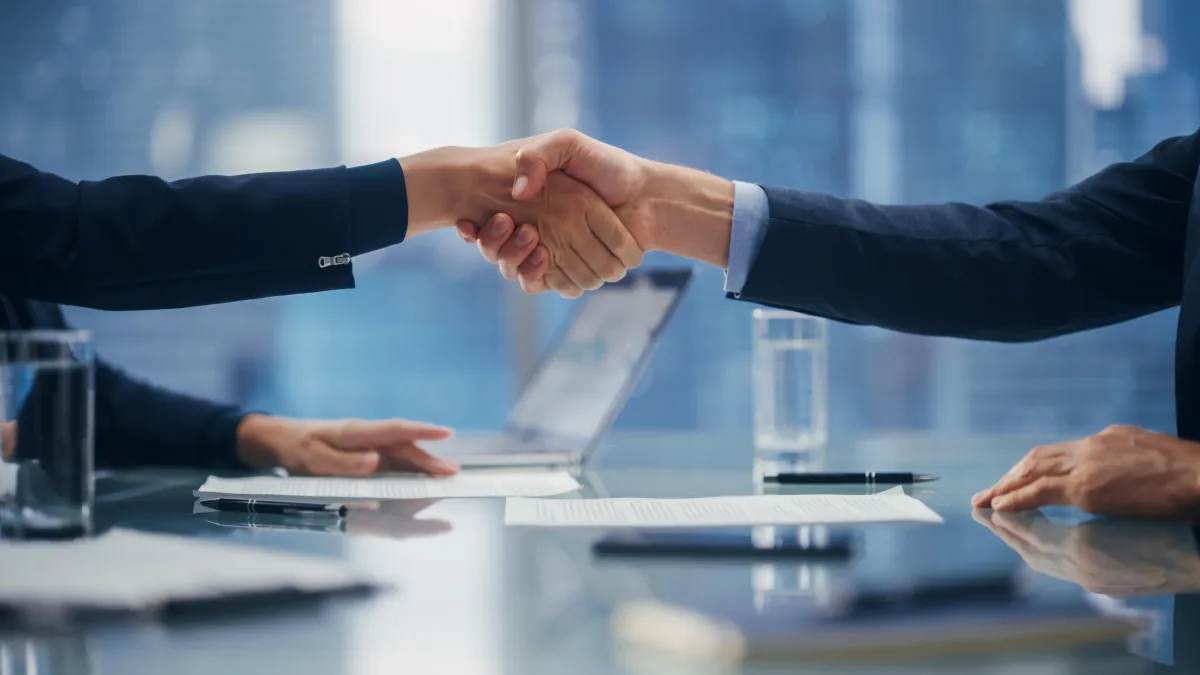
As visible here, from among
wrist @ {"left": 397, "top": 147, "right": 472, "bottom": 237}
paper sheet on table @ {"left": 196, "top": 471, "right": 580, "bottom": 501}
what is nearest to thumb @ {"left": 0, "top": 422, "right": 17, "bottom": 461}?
paper sheet on table @ {"left": 196, "top": 471, "right": 580, "bottom": 501}

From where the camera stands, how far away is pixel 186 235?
113cm

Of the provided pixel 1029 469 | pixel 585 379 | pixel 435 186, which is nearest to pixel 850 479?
pixel 1029 469

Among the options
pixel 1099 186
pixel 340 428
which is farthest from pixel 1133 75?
pixel 340 428

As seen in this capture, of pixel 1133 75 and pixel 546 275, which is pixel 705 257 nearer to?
pixel 546 275

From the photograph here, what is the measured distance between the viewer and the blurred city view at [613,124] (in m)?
3.88

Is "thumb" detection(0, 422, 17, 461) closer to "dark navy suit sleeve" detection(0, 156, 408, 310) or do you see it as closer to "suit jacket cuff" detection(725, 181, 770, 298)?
"dark navy suit sleeve" detection(0, 156, 408, 310)

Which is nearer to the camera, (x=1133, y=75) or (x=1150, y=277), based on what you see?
(x=1150, y=277)

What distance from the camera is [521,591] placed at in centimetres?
62

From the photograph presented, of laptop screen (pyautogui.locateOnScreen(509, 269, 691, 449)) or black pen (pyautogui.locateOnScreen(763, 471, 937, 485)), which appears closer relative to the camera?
black pen (pyautogui.locateOnScreen(763, 471, 937, 485))

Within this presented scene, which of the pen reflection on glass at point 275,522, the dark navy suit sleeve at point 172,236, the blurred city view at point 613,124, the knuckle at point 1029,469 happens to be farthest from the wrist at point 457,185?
the blurred city view at point 613,124

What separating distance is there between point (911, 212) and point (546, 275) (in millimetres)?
608

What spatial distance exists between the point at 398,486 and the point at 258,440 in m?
0.26

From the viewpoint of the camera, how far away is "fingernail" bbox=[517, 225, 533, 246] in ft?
5.16

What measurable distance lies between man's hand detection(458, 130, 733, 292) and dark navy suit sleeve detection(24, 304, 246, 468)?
1.47 ft
